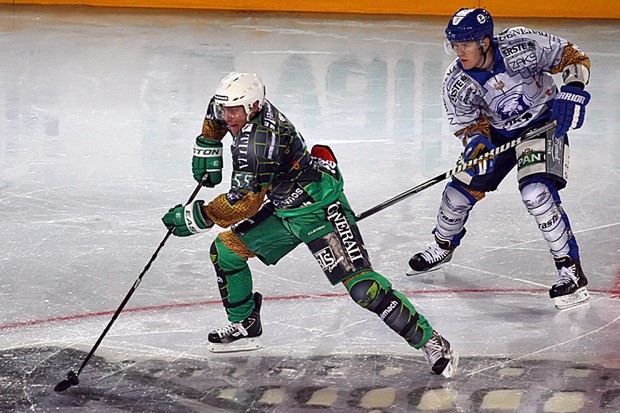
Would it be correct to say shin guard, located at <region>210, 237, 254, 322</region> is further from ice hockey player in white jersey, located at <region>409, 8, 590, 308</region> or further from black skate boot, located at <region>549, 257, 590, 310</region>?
black skate boot, located at <region>549, 257, 590, 310</region>

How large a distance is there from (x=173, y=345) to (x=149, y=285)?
2.46 ft

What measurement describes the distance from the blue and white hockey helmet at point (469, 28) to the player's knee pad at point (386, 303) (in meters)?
1.22

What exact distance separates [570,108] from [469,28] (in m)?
0.54

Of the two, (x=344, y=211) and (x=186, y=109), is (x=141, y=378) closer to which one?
(x=344, y=211)

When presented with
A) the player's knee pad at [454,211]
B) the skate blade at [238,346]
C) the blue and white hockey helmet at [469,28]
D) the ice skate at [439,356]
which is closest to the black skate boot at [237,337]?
the skate blade at [238,346]

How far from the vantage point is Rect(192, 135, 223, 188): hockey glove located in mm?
4621

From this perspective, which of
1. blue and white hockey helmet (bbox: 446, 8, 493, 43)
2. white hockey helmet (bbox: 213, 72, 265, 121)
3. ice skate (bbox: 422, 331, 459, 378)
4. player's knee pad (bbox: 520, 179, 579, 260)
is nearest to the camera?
white hockey helmet (bbox: 213, 72, 265, 121)

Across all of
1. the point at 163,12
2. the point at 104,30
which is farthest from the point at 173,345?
the point at 163,12

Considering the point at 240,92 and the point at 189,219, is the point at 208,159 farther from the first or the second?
the point at 240,92

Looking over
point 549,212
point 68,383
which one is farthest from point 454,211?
point 68,383

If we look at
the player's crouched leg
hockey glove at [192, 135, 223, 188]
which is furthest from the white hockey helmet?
the player's crouched leg

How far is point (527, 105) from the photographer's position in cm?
523

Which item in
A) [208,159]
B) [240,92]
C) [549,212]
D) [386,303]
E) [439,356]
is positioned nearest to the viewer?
[240,92]

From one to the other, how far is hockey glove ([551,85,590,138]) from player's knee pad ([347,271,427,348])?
1.20 m
